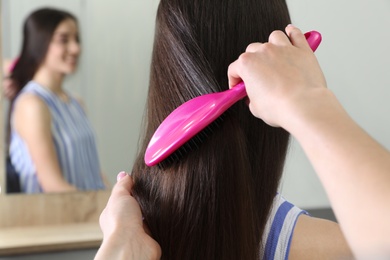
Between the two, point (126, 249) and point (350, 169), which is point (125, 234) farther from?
point (350, 169)

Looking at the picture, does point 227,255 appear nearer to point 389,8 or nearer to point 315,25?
point 315,25

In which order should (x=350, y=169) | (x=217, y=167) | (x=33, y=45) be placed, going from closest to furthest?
(x=350, y=169) → (x=217, y=167) → (x=33, y=45)

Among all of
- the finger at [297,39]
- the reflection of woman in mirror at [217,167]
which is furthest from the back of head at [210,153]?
the finger at [297,39]

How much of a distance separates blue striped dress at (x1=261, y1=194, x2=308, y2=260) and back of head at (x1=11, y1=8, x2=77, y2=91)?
0.83 metres

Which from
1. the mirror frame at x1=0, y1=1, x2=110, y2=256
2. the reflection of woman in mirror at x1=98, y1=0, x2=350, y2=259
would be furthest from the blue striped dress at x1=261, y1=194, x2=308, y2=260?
the mirror frame at x1=0, y1=1, x2=110, y2=256

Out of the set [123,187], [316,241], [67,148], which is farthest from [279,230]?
[67,148]

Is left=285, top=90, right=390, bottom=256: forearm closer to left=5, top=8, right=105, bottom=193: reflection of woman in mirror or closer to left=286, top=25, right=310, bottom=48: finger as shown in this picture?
left=286, top=25, right=310, bottom=48: finger

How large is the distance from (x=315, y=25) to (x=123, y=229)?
3.80 feet

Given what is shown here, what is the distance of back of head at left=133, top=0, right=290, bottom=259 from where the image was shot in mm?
539

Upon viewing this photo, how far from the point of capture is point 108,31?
4.48ft

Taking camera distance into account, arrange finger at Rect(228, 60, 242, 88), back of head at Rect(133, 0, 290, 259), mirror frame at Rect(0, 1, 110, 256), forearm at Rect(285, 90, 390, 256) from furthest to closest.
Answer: mirror frame at Rect(0, 1, 110, 256) < back of head at Rect(133, 0, 290, 259) < finger at Rect(228, 60, 242, 88) < forearm at Rect(285, 90, 390, 256)

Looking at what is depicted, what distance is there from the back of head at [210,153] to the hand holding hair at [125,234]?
31mm

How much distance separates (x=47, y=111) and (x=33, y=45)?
15 cm

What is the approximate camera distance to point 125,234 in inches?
20.5
